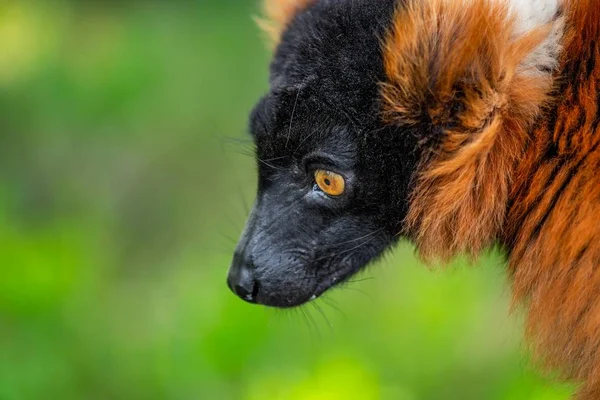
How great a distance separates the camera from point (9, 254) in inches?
212

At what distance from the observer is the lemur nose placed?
11.9ft

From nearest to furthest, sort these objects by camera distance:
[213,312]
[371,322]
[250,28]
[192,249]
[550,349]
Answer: [550,349] < [213,312] < [371,322] < [192,249] < [250,28]

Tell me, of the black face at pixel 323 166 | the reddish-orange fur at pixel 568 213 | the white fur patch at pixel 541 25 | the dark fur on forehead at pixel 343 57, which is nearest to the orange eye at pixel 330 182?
the black face at pixel 323 166

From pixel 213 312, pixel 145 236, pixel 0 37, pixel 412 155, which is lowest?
pixel 145 236

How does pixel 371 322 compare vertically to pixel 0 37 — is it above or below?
below

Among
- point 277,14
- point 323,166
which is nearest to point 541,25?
point 323,166

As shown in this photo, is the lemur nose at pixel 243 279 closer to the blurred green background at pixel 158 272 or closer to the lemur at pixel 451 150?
the lemur at pixel 451 150

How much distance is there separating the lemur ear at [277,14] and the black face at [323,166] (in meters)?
0.28

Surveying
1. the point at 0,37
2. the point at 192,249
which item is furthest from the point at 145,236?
the point at 0,37

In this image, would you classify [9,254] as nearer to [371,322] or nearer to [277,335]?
[277,335]

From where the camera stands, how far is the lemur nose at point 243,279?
3.63 m

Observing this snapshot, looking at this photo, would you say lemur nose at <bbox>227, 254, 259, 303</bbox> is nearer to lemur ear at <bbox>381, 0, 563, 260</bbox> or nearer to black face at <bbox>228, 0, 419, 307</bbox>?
black face at <bbox>228, 0, 419, 307</bbox>

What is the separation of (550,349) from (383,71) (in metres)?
1.36

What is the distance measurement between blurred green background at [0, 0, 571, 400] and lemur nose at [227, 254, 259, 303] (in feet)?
2.04
